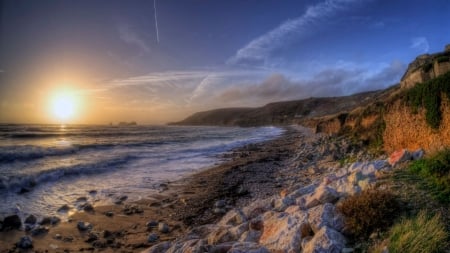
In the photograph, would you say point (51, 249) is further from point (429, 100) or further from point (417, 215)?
point (429, 100)

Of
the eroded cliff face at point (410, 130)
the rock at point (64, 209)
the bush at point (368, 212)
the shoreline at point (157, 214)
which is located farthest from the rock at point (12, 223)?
the eroded cliff face at point (410, 130)

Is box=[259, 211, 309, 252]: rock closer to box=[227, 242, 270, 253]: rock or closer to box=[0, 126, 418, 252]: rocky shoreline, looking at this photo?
box=[0, 126, 418, 252]: rocky shoreline

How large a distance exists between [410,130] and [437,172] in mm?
6294

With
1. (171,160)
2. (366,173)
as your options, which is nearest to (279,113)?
(171,160)

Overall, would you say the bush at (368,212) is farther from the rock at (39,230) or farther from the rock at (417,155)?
the rock at (39,230)

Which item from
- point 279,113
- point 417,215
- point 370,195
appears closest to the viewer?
point 417,215

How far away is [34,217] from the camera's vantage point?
25.6 ft

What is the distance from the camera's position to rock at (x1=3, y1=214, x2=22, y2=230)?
7.23 meters

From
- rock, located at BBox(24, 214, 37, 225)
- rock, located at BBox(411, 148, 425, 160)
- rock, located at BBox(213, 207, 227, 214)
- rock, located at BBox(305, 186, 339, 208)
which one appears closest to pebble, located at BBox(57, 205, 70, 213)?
rock, located at BBox(24, 214, 37, 225)

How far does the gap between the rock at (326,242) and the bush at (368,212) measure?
340 millimetres

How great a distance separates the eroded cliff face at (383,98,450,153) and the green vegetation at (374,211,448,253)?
580 centimetres

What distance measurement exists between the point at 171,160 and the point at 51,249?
44.6 feet

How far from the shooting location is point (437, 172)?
5496 mm

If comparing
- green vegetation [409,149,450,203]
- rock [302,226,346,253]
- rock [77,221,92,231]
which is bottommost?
rock [77,221,92,231]
